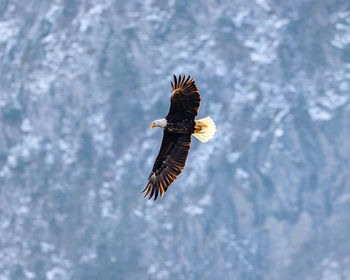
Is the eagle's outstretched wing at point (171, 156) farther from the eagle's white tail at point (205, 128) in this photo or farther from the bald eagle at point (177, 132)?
the eagle's white tail at point (205, 128)

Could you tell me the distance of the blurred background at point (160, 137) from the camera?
129 m

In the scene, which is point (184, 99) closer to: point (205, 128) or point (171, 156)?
point (205, 128)

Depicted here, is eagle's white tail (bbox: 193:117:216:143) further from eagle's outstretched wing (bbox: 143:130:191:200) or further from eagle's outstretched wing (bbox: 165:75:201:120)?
eagle's outstretched wing (bbox: 165:75:201:120)

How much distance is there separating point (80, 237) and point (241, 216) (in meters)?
27.2

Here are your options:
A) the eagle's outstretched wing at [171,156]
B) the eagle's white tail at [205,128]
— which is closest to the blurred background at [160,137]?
the eagle's outstretched wing at [171,156]

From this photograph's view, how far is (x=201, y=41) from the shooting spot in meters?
148

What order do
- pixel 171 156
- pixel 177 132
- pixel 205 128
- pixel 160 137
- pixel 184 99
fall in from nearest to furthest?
pixel 184 99 < pixel 177 132 < pixel 205 128 < pixel 171 156 < pixel 160 137

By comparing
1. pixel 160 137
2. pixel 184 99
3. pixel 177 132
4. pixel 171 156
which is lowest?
pixel 171 156

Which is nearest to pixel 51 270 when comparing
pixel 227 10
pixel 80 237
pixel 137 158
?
pixel 80 237

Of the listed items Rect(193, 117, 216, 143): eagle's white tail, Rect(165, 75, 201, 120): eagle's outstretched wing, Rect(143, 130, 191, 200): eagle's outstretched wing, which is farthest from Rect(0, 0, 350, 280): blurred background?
Rect(165, 75, 201, 120): eagle's outstretched wing

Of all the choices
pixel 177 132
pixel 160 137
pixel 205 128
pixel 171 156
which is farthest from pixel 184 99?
pixel 160 137

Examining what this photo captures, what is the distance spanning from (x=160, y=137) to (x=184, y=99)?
11230 cm

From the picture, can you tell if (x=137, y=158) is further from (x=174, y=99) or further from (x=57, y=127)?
(x=174, y=99)

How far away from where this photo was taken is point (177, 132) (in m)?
23.4
